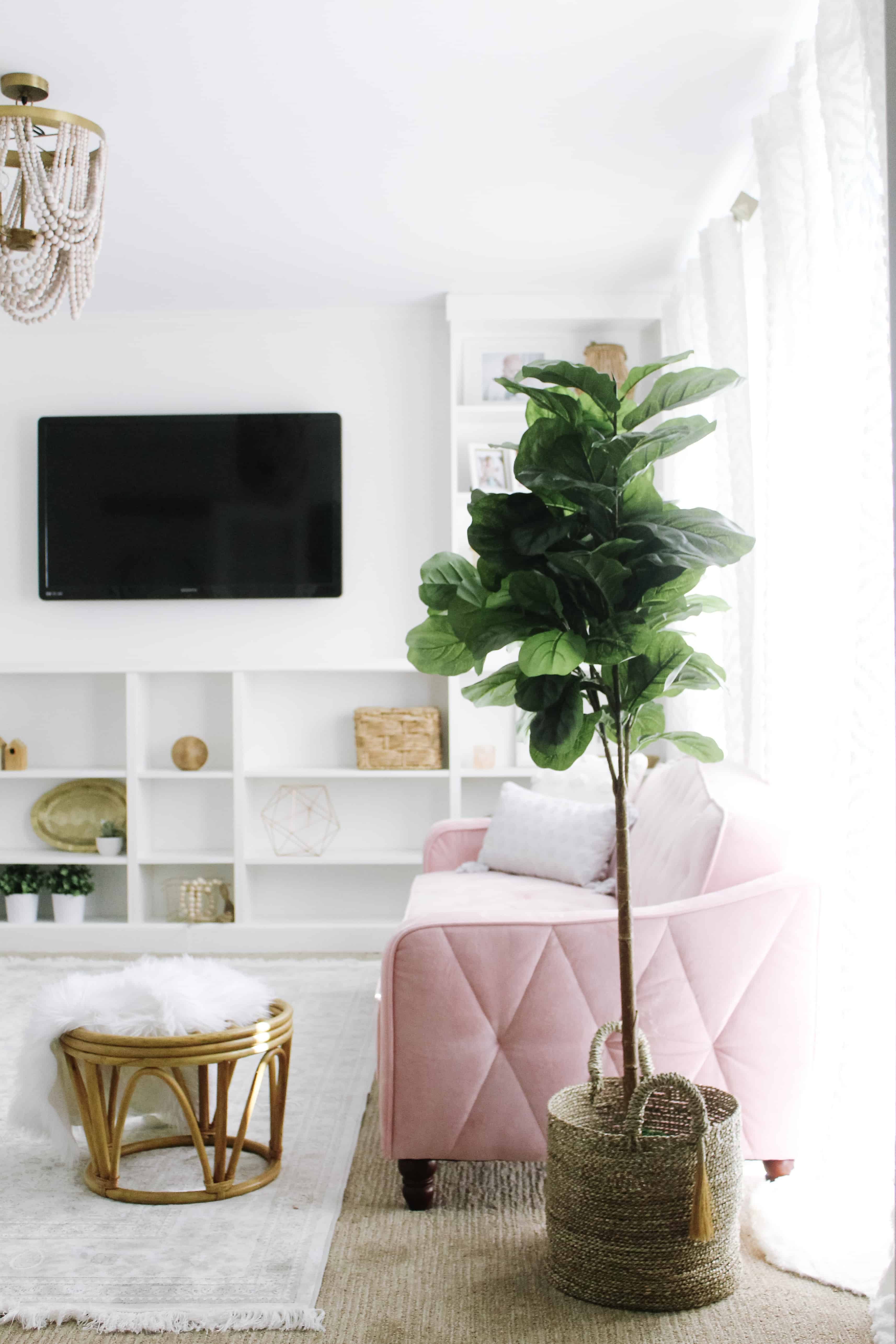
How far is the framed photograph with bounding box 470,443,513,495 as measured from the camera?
184 inches

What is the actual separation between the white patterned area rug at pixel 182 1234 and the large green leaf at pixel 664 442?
148 cm

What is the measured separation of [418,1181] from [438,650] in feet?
3.51

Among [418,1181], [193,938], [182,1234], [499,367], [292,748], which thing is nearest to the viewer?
[182,1234]

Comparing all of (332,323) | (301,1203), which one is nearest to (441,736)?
(332,323)

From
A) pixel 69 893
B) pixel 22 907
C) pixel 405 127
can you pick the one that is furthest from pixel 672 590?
pixel 22 907

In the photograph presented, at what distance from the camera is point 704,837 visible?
8.27 feet

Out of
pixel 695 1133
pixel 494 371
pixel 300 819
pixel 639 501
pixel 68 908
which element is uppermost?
→ pixel 494 371

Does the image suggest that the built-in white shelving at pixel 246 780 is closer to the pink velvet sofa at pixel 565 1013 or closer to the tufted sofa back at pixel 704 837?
the tufted sofa back at pixel 704 837

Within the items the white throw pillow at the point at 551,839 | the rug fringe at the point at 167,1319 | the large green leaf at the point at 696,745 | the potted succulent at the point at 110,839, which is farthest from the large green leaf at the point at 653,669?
the potted succulent at the point at 110,839

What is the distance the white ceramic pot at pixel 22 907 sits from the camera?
4.69m

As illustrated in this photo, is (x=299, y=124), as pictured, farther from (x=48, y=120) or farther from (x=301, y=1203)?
(x=301, y=1203)

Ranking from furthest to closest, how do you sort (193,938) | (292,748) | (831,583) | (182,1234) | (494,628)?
(292,748), (193,938), (831,583), (182,1234), (494,628)

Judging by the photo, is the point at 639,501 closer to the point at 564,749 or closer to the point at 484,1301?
the point at 564,749

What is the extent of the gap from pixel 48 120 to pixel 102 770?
Result: 2.61m
